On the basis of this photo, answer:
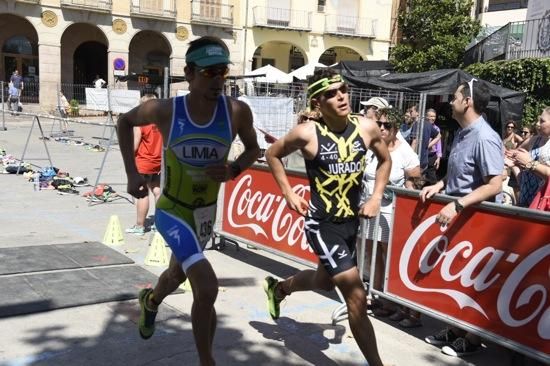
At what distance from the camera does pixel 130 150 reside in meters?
3.66

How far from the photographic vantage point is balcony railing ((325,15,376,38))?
38.4 meters

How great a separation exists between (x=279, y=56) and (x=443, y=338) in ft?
122

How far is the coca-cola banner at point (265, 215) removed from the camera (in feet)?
18.0

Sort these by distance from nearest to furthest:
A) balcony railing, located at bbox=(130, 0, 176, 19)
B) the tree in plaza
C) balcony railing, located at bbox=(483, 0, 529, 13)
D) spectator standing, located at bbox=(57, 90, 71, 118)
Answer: spectator standing, located at bbox=(57, 90, 71, 118)
the tree in plaza
balcony railing, located at bbox=(130, 0, 176, 19)
balcony railing, located at bbox=(483, 0, 529, 13)

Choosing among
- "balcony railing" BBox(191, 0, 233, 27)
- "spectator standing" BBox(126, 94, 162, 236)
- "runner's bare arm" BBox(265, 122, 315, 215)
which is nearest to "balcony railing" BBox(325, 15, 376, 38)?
"balcony railing" BBox(191, 0, 233, 27)

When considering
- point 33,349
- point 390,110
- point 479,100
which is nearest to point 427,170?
point 390,110

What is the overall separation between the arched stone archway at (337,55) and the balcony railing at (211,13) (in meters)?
8.33

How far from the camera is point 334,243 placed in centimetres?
365

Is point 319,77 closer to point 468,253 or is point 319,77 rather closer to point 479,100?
point 479,100

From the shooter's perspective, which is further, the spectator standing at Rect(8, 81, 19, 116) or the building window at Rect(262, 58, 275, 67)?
the building window at Rect(262, 58, 275, 67)

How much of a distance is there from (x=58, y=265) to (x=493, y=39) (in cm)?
1583

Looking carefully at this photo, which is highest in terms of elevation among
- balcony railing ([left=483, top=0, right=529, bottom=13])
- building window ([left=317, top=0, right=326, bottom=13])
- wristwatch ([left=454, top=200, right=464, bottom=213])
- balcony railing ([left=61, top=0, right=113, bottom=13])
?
balcony railing ([left=483, top=0, right=529, bottom=13])

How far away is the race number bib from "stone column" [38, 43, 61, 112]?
1111 inches

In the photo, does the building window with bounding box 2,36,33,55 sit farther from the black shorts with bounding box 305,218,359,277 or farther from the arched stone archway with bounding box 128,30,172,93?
the black shorts with bounding box 305,218,359,277
